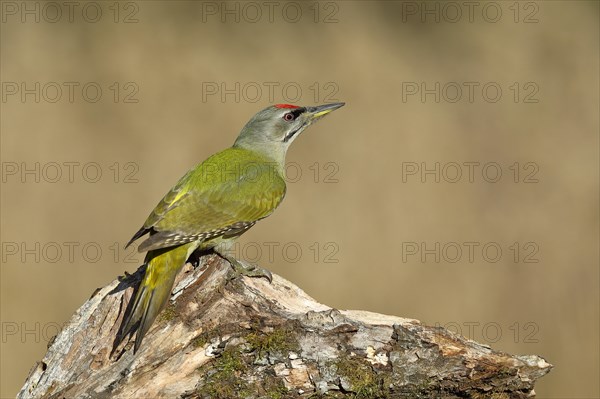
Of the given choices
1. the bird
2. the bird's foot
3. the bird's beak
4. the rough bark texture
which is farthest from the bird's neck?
the rough bark texture

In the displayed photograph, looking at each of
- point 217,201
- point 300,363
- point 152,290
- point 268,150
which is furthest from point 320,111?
point 300,363

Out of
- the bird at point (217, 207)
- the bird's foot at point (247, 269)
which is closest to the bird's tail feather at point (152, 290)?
the bird at point (217, 207)

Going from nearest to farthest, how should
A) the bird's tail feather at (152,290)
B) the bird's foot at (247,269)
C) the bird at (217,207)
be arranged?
the bird's tail feather at (152,290)
the bird at (217,207)
the bird's foot at (247,269)

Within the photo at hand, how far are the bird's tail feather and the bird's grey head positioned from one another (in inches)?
68.7

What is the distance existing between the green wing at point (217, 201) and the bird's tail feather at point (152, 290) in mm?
125

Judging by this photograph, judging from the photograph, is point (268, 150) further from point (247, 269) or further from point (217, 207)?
point (247, 269)

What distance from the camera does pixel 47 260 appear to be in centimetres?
920

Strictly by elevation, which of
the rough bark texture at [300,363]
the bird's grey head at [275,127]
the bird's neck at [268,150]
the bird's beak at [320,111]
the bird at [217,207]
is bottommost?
the rough bark texture at [300,363]

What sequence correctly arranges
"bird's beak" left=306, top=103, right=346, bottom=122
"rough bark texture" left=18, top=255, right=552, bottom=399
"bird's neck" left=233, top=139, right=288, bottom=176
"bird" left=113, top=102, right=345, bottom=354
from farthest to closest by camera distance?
"bird's beak" left=306, top=103, right=346, bottom=122 → "bird's neck" left=233, top=139, right=288, bottom=176 → "bird" left=113, top=102, right=345, bottom=354 → "rough bark texture" left=18, top=255, right=552, bottom=399

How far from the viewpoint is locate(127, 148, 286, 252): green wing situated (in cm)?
583

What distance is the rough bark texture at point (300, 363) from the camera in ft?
15.9

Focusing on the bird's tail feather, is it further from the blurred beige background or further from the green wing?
the blurred beige background

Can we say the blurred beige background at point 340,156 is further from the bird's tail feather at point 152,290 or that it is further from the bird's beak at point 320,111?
the bird's tail feather at point 152,290

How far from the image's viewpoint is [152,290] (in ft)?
17.3
